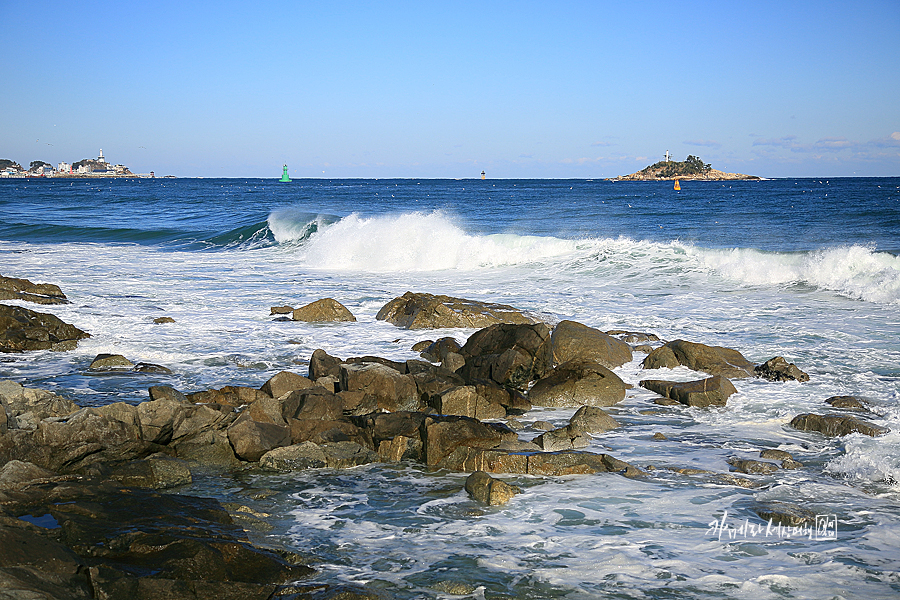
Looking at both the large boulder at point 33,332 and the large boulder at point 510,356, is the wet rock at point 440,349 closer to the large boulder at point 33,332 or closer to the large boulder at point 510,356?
the large boulder at point 510,356

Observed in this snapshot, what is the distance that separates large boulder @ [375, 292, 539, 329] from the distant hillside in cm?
12686

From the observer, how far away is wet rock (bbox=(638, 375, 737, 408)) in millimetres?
8414

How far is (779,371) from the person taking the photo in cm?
927

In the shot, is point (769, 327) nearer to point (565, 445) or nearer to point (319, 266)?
point (565, 445)

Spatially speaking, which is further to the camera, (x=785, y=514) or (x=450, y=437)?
(x=450, y=437)

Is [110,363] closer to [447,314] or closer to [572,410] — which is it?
[447,314]

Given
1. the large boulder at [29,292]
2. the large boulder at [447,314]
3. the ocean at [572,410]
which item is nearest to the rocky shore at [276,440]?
the ocean at [572,410]

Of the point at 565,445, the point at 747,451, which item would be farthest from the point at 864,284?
the point at 565,445

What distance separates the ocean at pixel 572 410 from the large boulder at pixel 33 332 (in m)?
0.40

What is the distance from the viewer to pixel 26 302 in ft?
44.8

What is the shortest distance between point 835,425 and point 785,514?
240cm

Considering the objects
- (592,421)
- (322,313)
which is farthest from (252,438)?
(322,313)

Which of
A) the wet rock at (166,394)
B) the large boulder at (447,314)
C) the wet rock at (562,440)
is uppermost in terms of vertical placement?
the large boulder at (447,314)

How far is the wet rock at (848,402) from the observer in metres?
8.04
